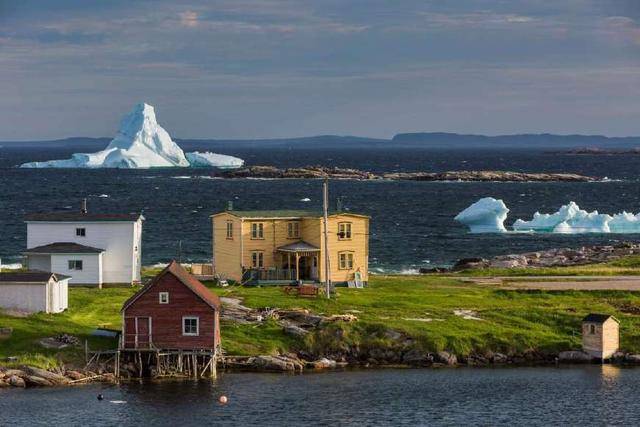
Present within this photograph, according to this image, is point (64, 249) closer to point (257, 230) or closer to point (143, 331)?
point (257, 230)

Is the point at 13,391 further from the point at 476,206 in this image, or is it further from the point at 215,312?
the point at 476,206

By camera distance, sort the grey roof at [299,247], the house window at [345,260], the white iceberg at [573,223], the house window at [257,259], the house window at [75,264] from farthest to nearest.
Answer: the white iceberg at [573,223] → the house window at [345,260] → the house window at [257,259] → the grey roof at [299,247] → the house window at [75,264]

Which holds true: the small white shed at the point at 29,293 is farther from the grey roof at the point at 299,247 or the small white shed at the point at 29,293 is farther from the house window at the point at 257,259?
the grey roof at the point at 299,247

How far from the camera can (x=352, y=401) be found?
183 feet

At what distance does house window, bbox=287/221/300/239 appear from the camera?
261ft

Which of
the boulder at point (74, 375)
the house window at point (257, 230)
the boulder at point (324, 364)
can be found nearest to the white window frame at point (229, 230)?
the house window at point (257, 230)

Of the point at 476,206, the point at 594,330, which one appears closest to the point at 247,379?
the point at 594,330

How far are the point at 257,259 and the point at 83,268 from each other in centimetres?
1033

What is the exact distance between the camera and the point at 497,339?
65.5m

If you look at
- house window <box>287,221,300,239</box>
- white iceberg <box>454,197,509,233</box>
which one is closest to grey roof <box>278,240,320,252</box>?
house window <box>287,221,300,239</box>

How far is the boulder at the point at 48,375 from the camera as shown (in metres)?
57.8

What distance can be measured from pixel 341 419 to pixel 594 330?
57.9 ft

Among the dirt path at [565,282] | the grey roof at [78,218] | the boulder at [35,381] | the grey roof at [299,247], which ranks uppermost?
the grey roof at [78,218]

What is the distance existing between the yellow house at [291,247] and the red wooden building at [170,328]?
17.4 m
